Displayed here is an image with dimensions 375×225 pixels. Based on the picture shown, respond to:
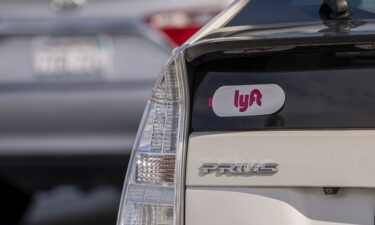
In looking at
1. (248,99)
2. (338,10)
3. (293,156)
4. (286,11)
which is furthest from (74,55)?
(293,156)

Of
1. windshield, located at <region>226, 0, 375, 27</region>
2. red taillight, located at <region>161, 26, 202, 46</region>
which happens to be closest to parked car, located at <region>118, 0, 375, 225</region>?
windshield, located at <region>226, 0, 375, 27</region>

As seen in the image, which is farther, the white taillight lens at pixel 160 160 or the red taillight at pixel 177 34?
the red taillight at pixel 177 34

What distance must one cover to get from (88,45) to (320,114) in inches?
114

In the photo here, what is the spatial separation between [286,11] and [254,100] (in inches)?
29.3

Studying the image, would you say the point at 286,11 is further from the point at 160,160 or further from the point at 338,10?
the point at 160,160

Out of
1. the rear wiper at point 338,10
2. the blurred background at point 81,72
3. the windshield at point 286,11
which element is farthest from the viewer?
the blurred background at point 81,72

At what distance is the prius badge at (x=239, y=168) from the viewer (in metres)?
3.44

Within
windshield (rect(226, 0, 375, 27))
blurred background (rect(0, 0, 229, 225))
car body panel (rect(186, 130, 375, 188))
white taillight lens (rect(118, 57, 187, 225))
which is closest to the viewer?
car body panel (rect(186, 130, 375, 188))

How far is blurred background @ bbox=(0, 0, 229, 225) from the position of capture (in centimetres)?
618

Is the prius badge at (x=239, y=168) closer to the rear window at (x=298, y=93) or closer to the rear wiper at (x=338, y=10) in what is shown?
the rear window at (x=298, y=93)

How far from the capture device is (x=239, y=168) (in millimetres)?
3479

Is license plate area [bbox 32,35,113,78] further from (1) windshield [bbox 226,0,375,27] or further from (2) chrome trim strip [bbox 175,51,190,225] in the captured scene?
(2) chrome trim strip [bbox 175,51,190,225]

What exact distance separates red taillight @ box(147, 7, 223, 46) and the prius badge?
2.70 meters

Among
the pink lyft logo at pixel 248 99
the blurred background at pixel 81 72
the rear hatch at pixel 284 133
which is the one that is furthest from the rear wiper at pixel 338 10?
the blurred background at pixel 81 72
